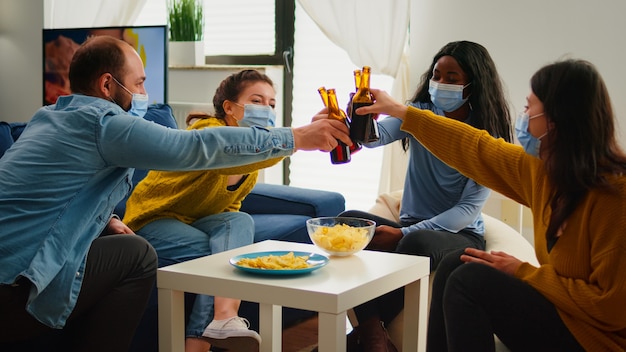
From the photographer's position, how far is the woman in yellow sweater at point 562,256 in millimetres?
1560

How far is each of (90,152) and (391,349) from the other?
3.80 ft

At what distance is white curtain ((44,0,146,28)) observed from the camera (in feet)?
15.8

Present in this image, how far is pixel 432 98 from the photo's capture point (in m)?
2.58

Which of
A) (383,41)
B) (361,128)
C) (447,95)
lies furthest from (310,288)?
(383,41)

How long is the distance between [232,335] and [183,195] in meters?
0.59

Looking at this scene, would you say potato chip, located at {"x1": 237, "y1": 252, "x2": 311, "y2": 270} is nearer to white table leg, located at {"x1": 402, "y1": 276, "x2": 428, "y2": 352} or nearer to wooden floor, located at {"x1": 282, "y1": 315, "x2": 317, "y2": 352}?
white table leg, located at {"x1": 402, "y1": 276, "x2": 428, "y2": 352}

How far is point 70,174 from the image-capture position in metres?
1.85

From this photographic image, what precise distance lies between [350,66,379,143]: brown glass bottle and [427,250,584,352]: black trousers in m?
0.64

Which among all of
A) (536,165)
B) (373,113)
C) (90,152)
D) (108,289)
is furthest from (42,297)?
(536,165)

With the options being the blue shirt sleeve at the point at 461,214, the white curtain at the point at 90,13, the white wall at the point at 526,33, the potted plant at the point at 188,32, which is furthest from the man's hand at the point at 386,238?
the white curtain at the point at 90,13

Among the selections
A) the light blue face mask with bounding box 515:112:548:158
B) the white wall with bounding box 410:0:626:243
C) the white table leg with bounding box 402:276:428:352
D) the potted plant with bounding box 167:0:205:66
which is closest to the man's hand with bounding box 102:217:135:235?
the white table leg with bounding box 402:276:428:352

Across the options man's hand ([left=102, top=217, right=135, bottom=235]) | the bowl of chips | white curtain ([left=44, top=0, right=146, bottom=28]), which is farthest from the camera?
white curtain ([left=44, top=0, right=146, bottom=28])

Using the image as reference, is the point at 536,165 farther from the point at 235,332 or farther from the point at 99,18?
the point at 99,18

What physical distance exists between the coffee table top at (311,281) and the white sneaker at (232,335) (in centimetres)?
21
